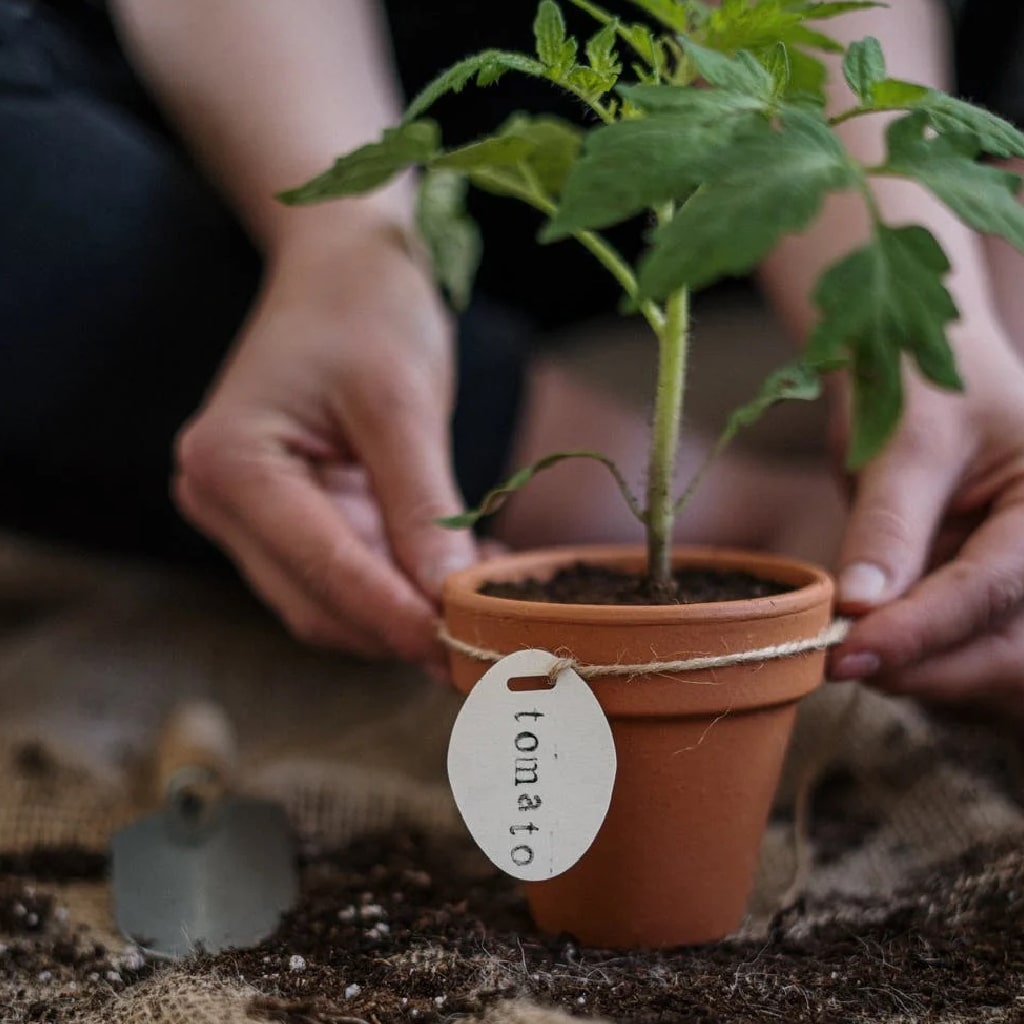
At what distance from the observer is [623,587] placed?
77 centimetres

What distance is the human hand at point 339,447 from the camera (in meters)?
0.87

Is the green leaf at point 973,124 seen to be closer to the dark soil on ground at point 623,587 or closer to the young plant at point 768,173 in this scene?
the young plant at point 768,173

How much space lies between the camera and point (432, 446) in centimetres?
90

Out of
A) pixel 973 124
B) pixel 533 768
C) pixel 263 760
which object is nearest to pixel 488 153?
pixel 973 124

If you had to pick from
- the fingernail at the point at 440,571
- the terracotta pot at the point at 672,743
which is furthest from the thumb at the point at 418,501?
the terracotta pot at the point at 672,743

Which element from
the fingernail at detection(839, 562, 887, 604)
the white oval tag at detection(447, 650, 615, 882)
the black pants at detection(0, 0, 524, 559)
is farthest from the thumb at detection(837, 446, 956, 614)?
the black pants at detection(0, 0, 524, 559)

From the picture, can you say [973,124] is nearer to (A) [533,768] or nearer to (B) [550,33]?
(B) [550,33]

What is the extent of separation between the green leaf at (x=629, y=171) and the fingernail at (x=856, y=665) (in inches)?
15.4

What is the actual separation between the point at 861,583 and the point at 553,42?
431mm

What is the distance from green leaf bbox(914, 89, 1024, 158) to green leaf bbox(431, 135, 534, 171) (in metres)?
0.26

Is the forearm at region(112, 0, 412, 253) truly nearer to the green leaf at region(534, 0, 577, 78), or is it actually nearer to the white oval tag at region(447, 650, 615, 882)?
the green leaf at region(534, 0, 577, 78)

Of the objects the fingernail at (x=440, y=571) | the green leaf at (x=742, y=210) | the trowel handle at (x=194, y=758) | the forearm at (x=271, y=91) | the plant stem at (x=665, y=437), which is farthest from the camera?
the forearm at (x=271, y=91)

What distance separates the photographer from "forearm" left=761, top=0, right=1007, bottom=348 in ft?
3.23

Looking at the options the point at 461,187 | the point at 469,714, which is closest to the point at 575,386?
the point at 461,187
